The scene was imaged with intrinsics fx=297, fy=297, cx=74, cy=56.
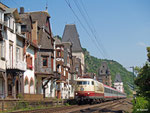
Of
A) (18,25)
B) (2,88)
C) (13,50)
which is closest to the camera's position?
(2,88)

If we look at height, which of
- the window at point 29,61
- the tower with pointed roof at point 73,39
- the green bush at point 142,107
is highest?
the tower with pointed roof at point 73,39

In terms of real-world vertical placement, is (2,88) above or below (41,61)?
below

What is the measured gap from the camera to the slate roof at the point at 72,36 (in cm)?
10488

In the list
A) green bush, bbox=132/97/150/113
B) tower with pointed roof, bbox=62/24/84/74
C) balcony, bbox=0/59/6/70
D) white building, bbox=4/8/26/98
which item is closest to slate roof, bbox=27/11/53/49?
white building, bbox=4/8/26/98

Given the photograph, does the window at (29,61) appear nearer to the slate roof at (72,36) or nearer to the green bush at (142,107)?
the green bush at (142,107)

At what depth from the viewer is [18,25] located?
34.6 m

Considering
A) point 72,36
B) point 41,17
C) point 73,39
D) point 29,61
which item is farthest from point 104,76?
point 29,61

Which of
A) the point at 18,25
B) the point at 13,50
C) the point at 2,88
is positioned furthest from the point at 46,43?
the point at 2,88

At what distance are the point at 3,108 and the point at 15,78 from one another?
23.4 ft

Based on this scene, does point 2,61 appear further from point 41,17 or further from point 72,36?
point 72,36

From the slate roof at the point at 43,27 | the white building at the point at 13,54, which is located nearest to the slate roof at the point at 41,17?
the slate roof at the point at 43,27

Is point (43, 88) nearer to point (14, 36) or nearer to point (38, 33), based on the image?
point (38, 33)

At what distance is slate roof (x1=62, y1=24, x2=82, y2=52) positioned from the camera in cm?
10488

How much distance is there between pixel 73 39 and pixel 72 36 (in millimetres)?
1485
